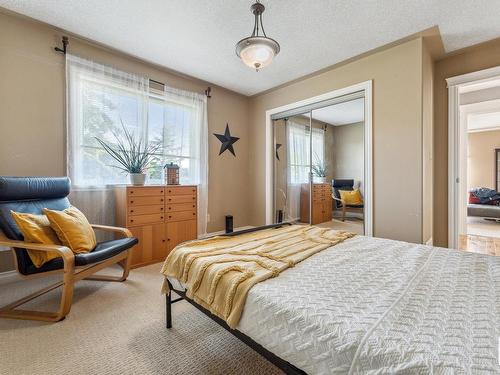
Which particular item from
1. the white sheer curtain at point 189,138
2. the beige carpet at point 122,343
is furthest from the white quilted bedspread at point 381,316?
the white sheer curtain at point 189,138

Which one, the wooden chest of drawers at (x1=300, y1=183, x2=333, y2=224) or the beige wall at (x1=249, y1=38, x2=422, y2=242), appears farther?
the wooden chest of drawers at (x1=300, y1=183, x2=333, y2=224)

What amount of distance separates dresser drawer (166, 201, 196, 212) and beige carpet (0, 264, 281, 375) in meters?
1.25

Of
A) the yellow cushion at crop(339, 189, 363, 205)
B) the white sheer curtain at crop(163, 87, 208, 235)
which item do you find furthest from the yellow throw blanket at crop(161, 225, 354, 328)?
the white sheer curtain at crop(163, 87, 208, 235)

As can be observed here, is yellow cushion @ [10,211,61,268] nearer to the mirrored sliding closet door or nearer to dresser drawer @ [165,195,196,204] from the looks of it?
dresser drawer @ [165,195,196,204]

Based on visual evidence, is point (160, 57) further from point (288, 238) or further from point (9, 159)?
point (288, 238)

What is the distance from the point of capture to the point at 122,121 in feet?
9.95

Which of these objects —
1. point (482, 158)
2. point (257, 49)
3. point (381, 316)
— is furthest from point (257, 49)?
point (482, 158)

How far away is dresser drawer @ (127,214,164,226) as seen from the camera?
9.05 ft

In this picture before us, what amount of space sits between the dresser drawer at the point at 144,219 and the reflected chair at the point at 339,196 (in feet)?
8.08

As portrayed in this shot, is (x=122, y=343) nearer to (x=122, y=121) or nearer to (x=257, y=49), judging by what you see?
(x=257, y=49)

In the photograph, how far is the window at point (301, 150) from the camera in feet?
12.6

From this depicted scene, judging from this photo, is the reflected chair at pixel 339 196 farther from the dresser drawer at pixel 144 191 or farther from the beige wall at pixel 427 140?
the dresser drawer at pixel 144 191

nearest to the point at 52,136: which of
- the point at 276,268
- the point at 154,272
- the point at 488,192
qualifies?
the point at 154,272

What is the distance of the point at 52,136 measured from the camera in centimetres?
262
